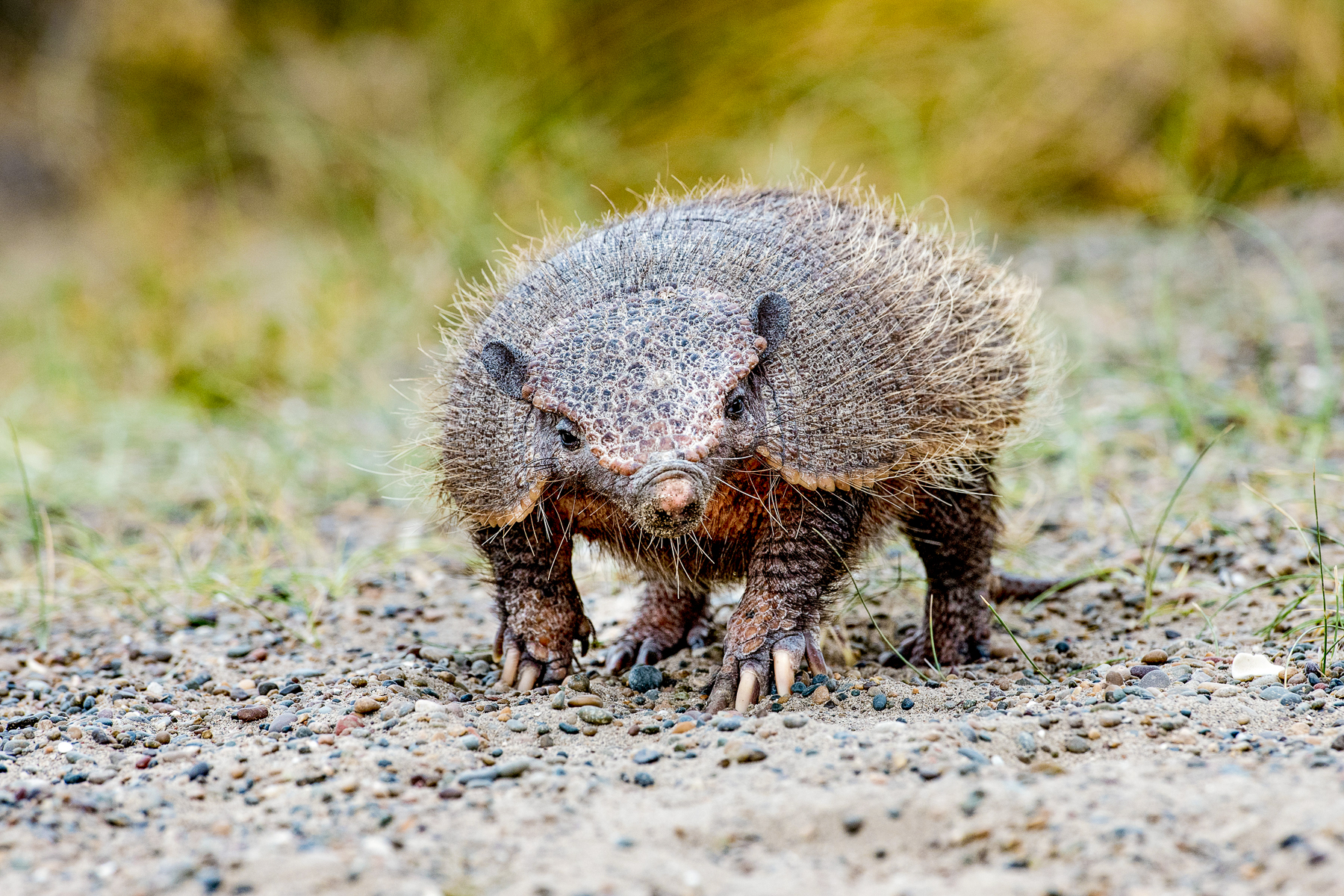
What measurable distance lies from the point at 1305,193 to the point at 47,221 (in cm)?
1417

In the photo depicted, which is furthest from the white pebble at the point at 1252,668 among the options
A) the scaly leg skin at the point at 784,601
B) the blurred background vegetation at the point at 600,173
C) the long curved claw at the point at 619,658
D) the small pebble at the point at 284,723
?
the blurred background vegetation at the point at 600,173

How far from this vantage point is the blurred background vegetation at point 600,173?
9.30 metres

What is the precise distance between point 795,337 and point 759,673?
3.76 feet

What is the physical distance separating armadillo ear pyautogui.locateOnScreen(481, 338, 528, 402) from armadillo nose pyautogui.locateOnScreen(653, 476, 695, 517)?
0.76 metres

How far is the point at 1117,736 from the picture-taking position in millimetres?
3869

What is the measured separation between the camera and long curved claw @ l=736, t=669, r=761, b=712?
4.44m

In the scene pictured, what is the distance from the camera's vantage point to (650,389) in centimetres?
416

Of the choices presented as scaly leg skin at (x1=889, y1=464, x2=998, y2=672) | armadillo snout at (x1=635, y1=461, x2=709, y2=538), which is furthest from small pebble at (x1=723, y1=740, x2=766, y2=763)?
scaly leg skin at (x1=889, y1=464, x2=998, y2=672)

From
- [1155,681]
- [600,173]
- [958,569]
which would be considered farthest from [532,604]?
[600,173]

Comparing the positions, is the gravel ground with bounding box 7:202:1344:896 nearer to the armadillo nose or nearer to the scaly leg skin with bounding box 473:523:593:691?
the scaly leg skin with bounding box 473:523:593:691

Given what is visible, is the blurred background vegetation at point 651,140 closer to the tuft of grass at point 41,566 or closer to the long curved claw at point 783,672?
the tuft of grass at point 41,566

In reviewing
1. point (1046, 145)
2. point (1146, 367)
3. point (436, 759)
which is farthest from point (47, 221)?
point (436, 759)

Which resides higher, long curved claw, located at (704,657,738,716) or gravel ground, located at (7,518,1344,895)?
long curved claw, located at (704,657,738,716)

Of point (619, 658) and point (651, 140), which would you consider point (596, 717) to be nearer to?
point (619, 658)
